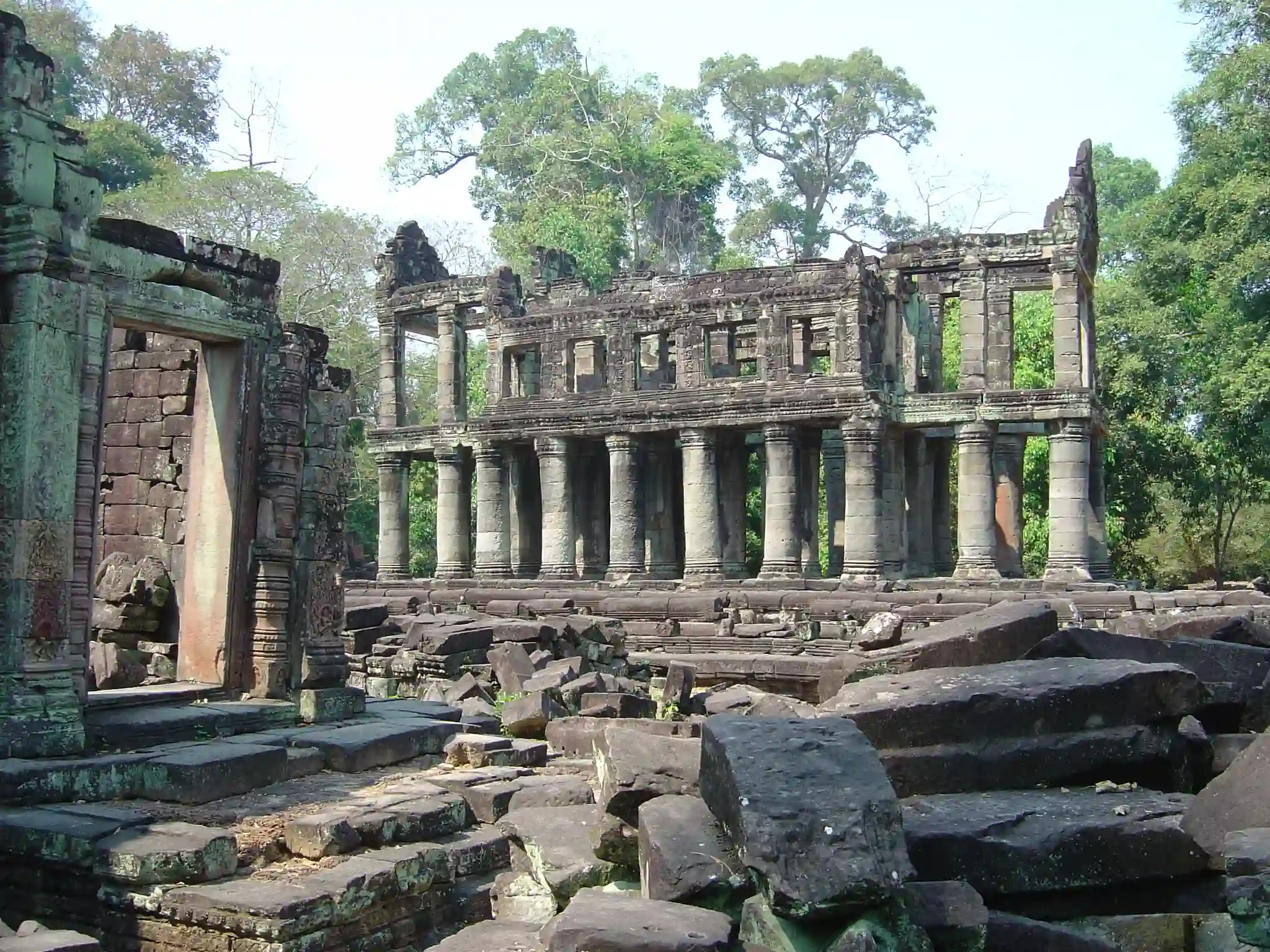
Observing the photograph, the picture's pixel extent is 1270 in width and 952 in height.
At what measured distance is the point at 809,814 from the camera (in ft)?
15.9

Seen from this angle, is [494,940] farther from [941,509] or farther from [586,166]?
[586,166]

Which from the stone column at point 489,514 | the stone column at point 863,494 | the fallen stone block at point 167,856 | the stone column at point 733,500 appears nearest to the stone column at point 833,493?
the stone column at point 733,500

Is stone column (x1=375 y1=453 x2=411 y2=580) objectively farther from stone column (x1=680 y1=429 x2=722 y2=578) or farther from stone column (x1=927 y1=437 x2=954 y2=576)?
stone column (x1=927 y1=437 x2=954 y2=576)

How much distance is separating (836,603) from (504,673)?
7715mm

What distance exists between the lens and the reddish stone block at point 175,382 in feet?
30.6

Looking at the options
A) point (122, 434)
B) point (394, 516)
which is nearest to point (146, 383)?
point (122, 434)

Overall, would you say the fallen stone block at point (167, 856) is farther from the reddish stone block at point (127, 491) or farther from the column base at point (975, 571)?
the column base at point (975, 571)

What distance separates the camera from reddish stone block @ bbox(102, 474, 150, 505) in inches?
373

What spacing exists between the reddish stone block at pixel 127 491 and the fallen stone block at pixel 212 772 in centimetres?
257

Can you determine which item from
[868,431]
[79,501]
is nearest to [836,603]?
[868,431]

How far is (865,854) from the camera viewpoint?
4691 mm

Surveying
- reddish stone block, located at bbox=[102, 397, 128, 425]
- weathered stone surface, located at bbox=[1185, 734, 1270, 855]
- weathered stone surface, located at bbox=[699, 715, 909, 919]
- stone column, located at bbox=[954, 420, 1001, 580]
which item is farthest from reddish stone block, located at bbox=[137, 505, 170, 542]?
stone column, located at bbox=[954, 420, 1001, 580]

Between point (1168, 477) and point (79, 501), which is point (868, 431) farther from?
point (79, 501)

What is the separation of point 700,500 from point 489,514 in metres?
5.33
